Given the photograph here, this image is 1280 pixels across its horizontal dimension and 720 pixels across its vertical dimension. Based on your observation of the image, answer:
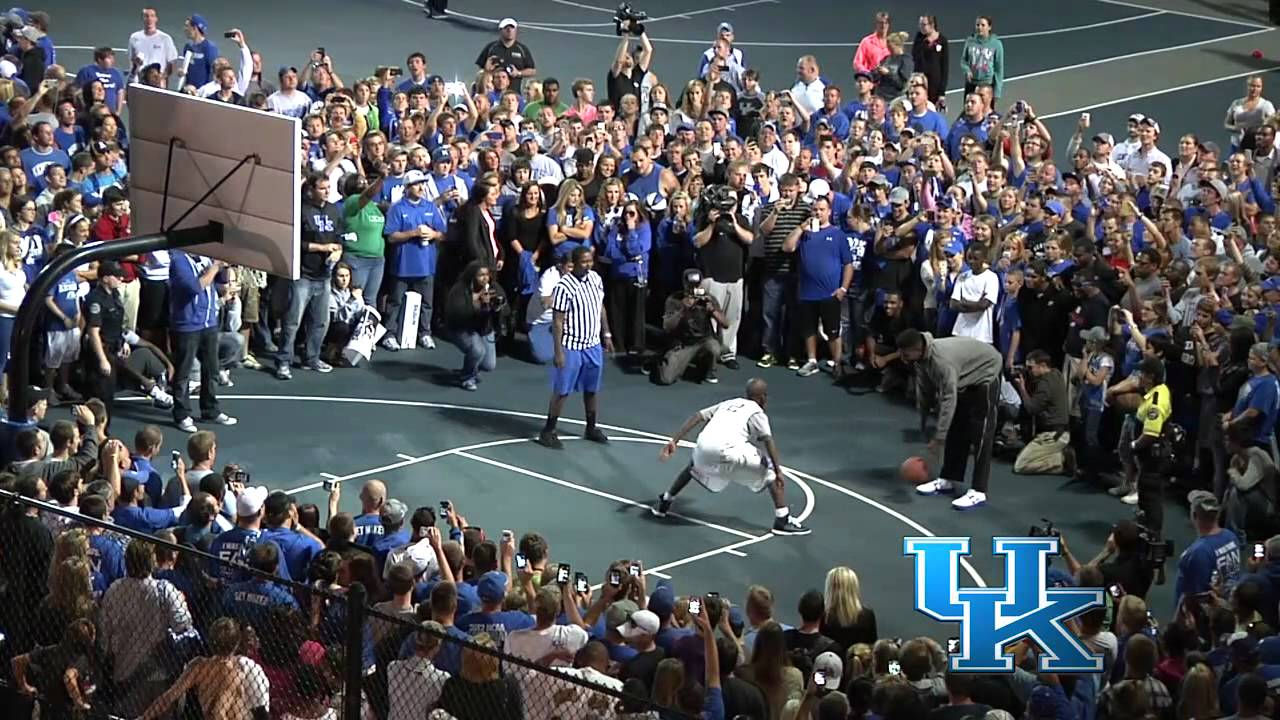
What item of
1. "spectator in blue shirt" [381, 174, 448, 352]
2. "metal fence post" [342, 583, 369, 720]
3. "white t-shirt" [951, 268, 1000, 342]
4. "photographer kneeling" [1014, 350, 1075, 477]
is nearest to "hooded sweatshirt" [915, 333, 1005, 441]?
"photographer kneeling" [1014, 350, 1075, 477]

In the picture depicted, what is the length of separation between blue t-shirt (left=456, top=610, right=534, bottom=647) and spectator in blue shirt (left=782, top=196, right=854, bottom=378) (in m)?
10.1

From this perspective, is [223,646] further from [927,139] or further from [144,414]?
[927,139]

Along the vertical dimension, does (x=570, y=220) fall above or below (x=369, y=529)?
above

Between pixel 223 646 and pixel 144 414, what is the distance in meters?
10.3

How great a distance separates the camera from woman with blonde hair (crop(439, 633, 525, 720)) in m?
11.0

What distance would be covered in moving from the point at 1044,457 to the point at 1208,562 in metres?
4.92

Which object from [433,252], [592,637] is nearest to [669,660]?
[592,637]

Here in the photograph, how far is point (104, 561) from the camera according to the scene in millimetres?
12977

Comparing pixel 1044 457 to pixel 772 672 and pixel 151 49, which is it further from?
pixel 151 49

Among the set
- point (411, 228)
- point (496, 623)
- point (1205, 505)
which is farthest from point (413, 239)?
point (496, 623)

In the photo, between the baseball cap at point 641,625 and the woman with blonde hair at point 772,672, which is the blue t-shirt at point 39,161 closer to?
the baseball cap at point 641,625

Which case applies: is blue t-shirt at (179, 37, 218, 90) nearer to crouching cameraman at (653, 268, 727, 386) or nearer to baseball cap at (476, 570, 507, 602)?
crouching cameraman at (653, 268, 727, 386)

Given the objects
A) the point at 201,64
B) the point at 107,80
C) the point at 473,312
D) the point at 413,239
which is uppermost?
the point at 201,64

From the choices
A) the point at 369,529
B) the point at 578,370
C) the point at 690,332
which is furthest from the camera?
the point at 690,332
